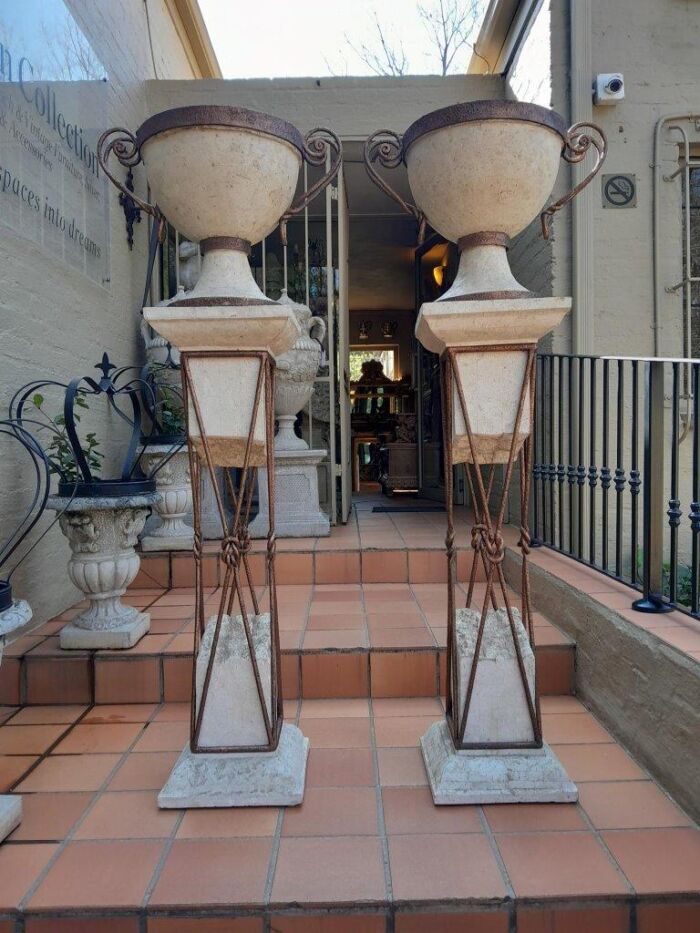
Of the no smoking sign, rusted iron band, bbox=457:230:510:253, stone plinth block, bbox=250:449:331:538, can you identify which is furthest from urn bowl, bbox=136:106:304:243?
the no smoking sign

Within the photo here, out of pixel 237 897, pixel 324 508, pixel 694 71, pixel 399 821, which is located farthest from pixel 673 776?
pixel 694 71

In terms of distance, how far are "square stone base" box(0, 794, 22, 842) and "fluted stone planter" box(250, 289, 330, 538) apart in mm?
1812

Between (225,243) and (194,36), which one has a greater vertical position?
(194,36)

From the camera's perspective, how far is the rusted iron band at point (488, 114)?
Answer: 1223mm

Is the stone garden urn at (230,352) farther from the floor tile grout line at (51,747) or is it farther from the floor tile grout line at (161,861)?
the floor tile grout line at (51,747)

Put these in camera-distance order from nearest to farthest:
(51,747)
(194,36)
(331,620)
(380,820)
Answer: (380,820), (51,747), (331,620), (194,36)

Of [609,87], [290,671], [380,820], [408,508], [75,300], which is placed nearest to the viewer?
[380,820]

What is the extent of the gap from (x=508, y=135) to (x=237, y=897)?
1.58 metres

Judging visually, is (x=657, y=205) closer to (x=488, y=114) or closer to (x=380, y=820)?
(x=488, y=114)

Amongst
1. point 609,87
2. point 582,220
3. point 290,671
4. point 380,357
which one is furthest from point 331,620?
point 380,357

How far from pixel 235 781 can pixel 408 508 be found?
3.08 metres

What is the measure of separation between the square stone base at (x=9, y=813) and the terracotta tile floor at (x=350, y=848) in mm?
20

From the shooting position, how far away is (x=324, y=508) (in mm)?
3758

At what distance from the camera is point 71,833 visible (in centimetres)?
126
